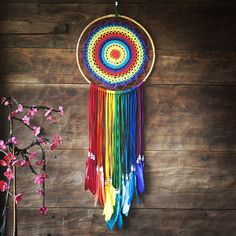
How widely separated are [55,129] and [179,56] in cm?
65

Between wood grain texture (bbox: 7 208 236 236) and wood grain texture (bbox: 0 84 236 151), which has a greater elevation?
wood grain texture (bbox: 0 84 236 151)

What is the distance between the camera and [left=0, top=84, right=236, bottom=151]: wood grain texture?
5.22 ft

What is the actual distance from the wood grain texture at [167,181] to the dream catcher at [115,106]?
0.05m

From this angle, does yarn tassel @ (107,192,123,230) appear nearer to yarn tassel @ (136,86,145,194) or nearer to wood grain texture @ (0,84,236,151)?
yarn tassel @ (136,86,145,194)

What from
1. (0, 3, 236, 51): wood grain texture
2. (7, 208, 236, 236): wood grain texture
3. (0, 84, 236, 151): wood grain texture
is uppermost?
(0, 3, 236, 51): wood grain texture

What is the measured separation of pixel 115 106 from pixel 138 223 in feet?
1.80

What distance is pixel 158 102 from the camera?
1602mm

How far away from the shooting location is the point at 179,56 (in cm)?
160

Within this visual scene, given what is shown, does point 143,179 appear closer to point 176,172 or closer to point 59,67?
point 176,172

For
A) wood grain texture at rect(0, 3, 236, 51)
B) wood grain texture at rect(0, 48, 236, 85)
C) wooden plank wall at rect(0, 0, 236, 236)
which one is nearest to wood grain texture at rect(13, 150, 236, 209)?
wooden plank wall at rect(0, 0, 236, 236)

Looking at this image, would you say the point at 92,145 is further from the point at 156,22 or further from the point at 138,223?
the point at 156,22

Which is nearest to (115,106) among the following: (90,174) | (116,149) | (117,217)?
(116,149)

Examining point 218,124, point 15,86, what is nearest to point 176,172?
point 218,124

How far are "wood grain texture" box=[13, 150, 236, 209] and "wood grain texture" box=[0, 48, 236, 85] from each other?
0.33 meters
